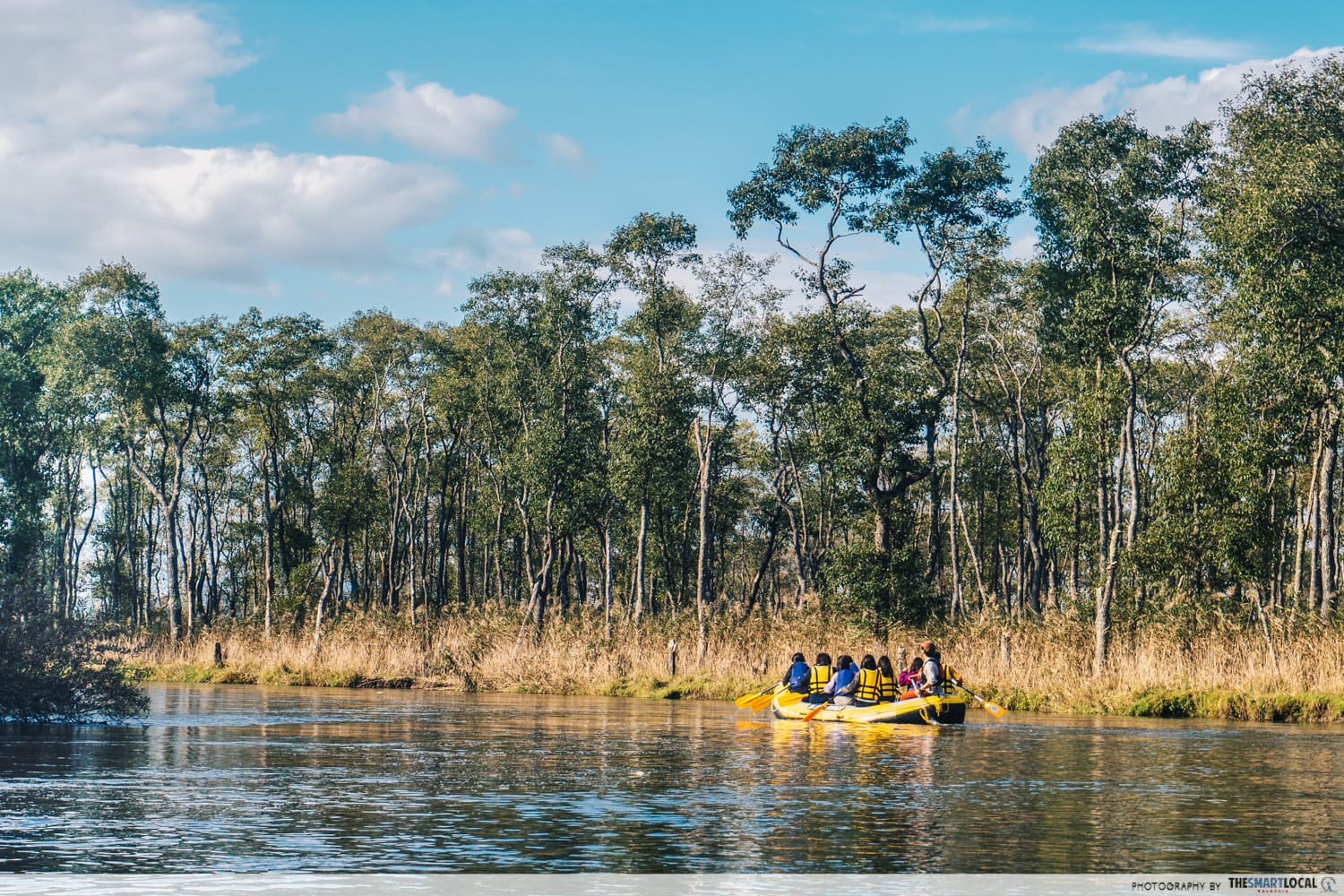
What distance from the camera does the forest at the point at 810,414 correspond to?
116 feet

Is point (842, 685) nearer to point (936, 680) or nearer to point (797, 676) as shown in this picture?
point (797, 676)

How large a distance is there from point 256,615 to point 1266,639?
4643cm

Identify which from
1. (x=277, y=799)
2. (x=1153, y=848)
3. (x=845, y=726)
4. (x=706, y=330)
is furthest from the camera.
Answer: (x=706, y=330)

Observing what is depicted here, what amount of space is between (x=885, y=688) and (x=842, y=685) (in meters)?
0.85

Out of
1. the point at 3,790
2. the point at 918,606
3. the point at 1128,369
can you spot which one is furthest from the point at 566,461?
the point at 3,790

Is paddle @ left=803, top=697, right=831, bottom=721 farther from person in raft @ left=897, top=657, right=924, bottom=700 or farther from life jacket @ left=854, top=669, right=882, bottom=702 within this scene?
person in raft @ left=897, top=657, right=924, bottom=700

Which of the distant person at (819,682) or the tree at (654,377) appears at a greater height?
the tree at (654,377)

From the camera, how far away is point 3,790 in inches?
610

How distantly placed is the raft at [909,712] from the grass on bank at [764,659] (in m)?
4.59

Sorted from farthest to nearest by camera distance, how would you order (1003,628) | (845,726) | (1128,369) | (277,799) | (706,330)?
(706,330), (1128,369), (1003,628), (845,726), (277,799)

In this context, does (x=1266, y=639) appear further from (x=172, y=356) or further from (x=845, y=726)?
A: (x=172, y=356)

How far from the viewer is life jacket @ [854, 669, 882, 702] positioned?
91.8 ft

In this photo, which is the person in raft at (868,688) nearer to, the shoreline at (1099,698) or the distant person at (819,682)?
the distant person at (819,682)

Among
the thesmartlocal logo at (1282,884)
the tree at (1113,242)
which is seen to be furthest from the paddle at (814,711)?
the thesmartlocal logo at (1282,884)
